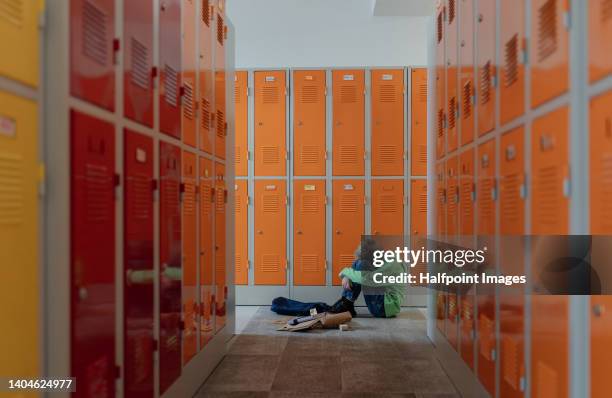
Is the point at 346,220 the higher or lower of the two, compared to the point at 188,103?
lower

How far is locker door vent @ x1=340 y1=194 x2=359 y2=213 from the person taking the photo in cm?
634

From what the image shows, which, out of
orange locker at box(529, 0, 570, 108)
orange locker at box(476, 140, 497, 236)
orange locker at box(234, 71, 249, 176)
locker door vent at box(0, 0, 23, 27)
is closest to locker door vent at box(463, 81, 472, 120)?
orange locker at box(476, 140, 497, 236)

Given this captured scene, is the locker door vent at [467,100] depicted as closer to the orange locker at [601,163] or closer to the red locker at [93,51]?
the orange locker at [601,163]

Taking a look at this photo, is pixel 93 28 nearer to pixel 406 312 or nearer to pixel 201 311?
pixel 201 311

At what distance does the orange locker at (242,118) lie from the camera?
643 centimetres

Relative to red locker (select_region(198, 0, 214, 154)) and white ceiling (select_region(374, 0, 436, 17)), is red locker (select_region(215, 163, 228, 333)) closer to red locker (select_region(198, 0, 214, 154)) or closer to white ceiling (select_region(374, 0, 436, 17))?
red locker (select_region(198, 0, 214, 154))

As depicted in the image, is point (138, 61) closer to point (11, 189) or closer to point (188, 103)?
point (188, 103)

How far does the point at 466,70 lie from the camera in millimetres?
3363

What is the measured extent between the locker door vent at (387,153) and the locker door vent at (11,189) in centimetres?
503

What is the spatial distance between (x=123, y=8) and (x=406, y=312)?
4.80 meters

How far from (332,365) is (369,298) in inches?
73.9

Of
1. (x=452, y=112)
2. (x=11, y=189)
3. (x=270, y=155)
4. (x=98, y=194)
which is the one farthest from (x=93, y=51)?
(x=270, y=155)

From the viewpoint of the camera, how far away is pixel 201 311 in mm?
3701

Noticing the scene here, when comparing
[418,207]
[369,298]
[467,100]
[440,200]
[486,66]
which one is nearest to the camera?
[486,66]
